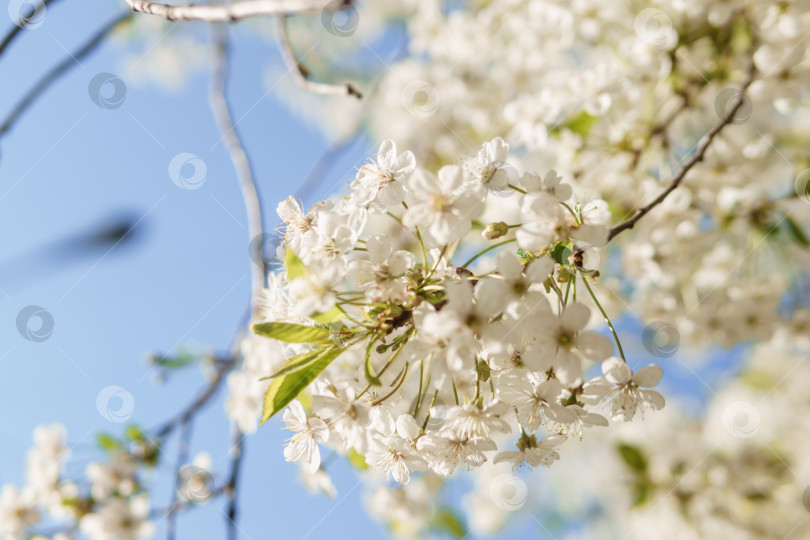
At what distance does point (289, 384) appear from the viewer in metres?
0.72

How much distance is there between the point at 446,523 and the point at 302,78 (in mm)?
2121

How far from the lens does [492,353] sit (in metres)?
0.71

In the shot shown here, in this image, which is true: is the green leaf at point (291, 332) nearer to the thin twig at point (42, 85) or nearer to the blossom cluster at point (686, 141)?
the thin twig at point (42, 85)

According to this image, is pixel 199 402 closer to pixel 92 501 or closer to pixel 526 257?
pixel 92 501

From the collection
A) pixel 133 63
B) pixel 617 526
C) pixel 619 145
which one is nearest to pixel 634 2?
pixel 619 145

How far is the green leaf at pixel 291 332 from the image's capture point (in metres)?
0.70

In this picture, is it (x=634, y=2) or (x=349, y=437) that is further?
(x=634, y=2)

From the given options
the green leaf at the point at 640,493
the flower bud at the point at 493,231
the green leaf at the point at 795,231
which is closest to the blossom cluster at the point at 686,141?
the green leaf at the point at 795,231

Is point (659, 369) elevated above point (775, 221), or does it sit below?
above

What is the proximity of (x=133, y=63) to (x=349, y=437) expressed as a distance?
122 inches

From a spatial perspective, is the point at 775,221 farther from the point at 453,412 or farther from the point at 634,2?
the point at 453,412

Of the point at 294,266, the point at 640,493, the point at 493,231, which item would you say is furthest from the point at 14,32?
the point at 640,493

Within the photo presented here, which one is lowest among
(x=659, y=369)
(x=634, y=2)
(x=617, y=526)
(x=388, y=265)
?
(x=617, y=526)

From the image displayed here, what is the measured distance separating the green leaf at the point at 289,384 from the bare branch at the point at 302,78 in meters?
0.53
